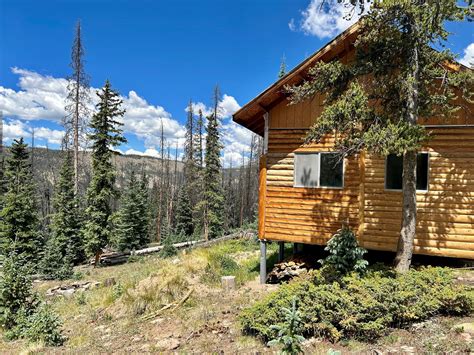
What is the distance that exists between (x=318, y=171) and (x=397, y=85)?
3856 millimetres

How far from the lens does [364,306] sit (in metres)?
6.09

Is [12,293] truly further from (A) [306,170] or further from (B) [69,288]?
(A) [306,170]

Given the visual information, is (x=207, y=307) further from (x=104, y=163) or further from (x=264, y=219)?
(x=104, y=163)

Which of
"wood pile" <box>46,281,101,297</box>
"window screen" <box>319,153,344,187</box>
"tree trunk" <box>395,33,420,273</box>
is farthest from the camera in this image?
"wood pile" <box>46,281,101,297</box>

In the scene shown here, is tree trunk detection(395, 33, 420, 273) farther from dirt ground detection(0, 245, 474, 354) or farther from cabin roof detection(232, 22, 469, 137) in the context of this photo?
cabin roof detection(232, 22, 469, 137)

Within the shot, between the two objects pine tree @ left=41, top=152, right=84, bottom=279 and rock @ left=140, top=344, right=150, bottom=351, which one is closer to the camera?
rock @ left=140, top=344, right=150, bottom=351

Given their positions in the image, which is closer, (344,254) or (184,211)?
(344,254)

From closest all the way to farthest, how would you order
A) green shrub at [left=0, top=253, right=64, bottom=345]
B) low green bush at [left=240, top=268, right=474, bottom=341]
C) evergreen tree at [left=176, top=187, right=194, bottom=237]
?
low green bush at [left=240, top=268, right=474, bottom=341] < green shrub at [left=0, top=253, right=64, bottom=345] < evergreen tree at [left=176, top=187, right=194, bottom=237]

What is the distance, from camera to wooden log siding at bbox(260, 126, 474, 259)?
29.4 ft

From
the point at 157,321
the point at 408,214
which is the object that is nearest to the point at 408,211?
the point at 408,214

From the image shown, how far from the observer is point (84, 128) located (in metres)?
25.2

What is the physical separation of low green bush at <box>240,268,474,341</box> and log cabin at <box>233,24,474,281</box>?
8.51 ft

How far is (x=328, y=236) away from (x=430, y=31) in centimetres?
625

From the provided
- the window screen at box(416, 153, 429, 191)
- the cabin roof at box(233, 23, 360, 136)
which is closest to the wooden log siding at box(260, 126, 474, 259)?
the window screen at box(416, 153, 429, 191)
